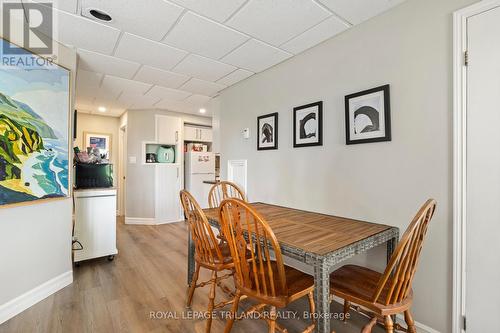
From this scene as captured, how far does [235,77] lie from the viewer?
3.05 metres

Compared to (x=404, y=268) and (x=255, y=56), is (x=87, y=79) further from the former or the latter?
(x=404, y=268)

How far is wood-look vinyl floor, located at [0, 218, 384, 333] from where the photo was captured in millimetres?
1659

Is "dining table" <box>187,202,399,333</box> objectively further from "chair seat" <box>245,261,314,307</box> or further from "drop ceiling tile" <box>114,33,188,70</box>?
"drop ceiling tile" <box>114,33,188,70</box>

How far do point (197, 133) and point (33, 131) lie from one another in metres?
3.45

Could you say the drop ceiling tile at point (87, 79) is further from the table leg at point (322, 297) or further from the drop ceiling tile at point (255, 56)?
the table leg at point (322, 297)

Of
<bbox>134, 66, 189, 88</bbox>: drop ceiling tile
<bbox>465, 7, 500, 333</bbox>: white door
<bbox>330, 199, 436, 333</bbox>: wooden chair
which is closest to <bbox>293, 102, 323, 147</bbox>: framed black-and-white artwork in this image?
<bbox>465, 7, 500, 333</bbox>: white door

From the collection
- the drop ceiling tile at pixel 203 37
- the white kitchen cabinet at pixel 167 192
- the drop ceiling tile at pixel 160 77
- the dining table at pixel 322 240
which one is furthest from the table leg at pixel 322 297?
the white kitchen cabinet at pixel 167 192

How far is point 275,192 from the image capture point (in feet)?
8.70

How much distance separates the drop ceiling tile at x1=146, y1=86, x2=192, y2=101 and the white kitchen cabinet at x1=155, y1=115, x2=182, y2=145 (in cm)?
95

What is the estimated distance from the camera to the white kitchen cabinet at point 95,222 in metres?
2.66

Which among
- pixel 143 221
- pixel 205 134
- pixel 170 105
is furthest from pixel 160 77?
pixel 143 221

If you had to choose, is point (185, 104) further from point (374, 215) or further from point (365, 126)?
point (374, 215)

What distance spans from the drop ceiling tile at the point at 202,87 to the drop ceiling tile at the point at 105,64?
720mm

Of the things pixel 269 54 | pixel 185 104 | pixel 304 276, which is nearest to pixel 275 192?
pixel 304 276
